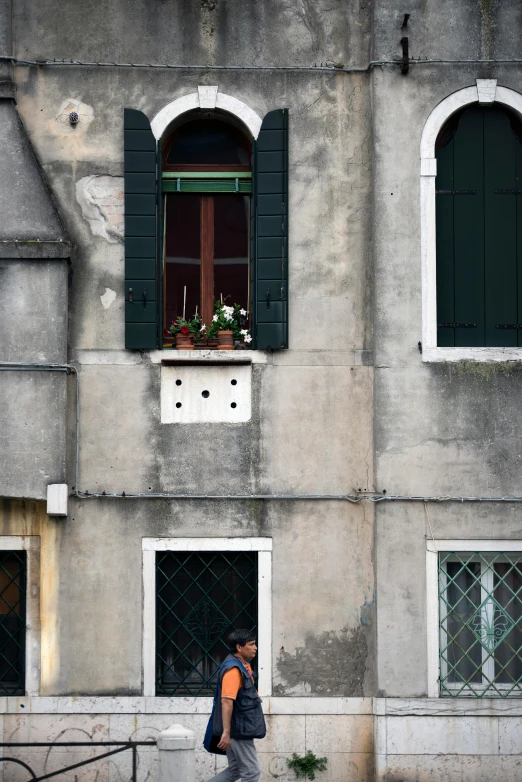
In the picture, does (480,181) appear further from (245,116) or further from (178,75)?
(178,75)

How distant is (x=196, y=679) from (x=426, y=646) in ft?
7.10

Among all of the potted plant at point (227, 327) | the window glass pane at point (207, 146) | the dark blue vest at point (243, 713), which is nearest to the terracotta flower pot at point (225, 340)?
the potted plant at point (227, 327)

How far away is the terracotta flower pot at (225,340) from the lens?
11.0 m

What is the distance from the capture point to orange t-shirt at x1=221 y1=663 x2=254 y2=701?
8.84 meters

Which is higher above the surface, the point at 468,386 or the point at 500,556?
the point at 468,386

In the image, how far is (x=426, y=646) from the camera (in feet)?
34.9

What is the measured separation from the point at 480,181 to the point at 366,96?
1359mm

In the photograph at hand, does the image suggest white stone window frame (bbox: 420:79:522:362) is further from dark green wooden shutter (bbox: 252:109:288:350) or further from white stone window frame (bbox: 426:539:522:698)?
white stone window frame (bbox: 426:539:522:698)

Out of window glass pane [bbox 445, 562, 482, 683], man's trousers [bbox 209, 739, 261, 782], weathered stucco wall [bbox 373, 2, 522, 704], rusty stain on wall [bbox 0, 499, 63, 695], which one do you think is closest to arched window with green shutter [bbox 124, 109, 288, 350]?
weathered stucco wall [bbox 373, 2, 522, 704]

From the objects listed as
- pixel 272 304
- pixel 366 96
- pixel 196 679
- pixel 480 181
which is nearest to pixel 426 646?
pixel 196 679

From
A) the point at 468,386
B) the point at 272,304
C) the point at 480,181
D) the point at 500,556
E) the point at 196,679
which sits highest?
the point at 480,181

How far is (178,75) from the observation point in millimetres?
11164

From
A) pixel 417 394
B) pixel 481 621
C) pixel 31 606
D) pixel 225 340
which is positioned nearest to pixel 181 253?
pixel 225 340

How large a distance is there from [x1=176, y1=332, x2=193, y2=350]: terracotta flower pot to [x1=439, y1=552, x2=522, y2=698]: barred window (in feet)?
10.1
